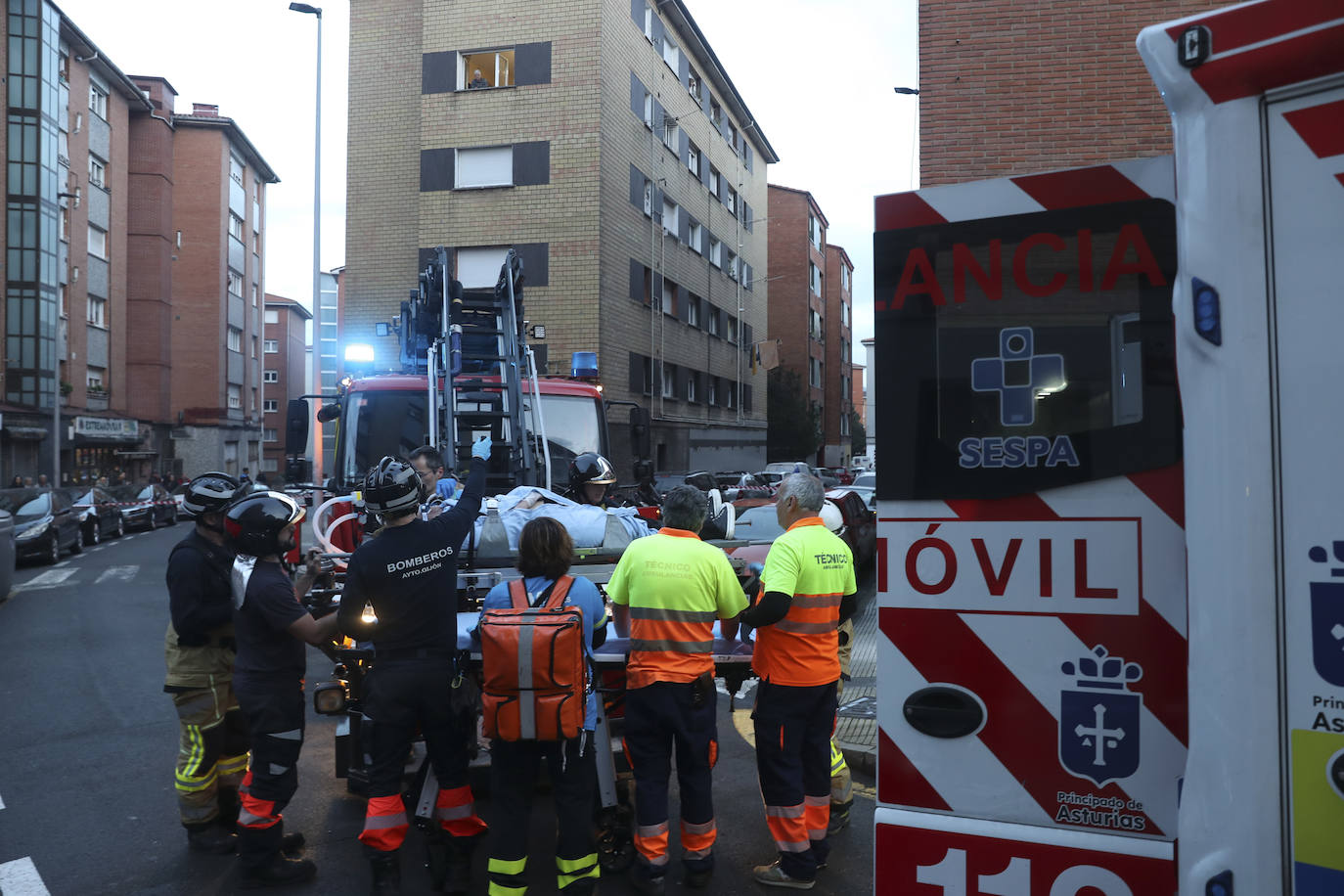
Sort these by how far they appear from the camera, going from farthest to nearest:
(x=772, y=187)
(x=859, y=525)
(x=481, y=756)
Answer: (x=772, y=187) → (x=859, y=525) → (x=481, y=756)

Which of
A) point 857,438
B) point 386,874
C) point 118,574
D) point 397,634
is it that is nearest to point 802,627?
point 397,634

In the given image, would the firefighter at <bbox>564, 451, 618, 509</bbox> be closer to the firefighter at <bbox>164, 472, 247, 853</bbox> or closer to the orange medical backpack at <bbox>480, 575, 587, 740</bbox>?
the firefighter at <bbox>164, 472, 247, 853</bbox>

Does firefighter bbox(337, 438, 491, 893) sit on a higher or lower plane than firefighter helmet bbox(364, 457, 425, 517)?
lower

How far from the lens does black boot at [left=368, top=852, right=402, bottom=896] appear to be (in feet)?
14.5

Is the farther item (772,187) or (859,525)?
(772,187)

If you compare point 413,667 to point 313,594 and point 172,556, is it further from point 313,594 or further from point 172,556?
point 172,556

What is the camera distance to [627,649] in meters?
4.80

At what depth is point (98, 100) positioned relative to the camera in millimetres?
39594

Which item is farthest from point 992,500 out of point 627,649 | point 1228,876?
point 627,649

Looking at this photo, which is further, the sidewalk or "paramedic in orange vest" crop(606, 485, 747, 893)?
the sidewalk

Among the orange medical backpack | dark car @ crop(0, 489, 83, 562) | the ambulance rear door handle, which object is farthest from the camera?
dark car @ crop(0, 489, 83, 562)

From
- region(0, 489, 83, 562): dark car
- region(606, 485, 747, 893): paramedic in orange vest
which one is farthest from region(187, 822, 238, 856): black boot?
region(0, 489, 83, 562): dark car

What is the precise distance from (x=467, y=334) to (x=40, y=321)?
2929 centimetres

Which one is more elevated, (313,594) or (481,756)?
(313,594)
